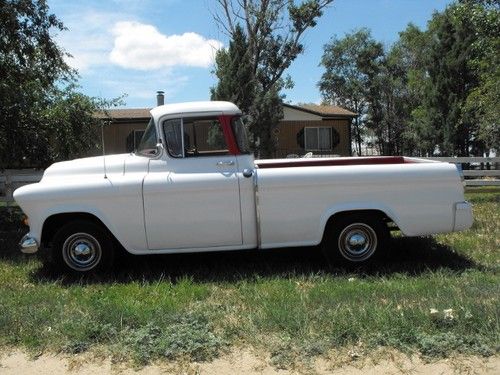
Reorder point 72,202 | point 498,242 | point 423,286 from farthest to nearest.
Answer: point 498,242 < point 72,202 < point 423,286

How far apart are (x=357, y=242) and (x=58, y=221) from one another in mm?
3586

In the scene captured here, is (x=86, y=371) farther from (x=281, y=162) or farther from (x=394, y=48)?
(x=394, y=48)

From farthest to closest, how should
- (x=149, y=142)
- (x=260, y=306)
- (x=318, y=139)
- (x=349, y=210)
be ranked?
(x=318, y=139), (x=149, y=142), (x=349, y=210), (x=260, y=306)

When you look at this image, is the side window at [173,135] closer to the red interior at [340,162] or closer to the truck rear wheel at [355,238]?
the red interior at [340,162]

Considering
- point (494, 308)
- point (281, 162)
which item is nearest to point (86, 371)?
point (494, 308)

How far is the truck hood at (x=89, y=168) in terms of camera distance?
268 inches

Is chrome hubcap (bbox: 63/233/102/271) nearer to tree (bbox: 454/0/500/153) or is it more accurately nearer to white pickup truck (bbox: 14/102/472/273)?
white pickup truck (bbox: 14/102/472/273)

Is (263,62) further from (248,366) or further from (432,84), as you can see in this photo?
(248,366)

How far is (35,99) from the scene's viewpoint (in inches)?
451

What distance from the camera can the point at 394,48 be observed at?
45.2 metres

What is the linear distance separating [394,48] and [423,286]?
139ft

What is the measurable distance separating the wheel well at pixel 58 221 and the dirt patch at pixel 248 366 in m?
2.39

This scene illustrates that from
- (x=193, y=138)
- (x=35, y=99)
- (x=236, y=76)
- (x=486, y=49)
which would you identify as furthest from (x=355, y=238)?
(x=236, y=76)

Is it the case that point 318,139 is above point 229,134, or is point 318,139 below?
above
